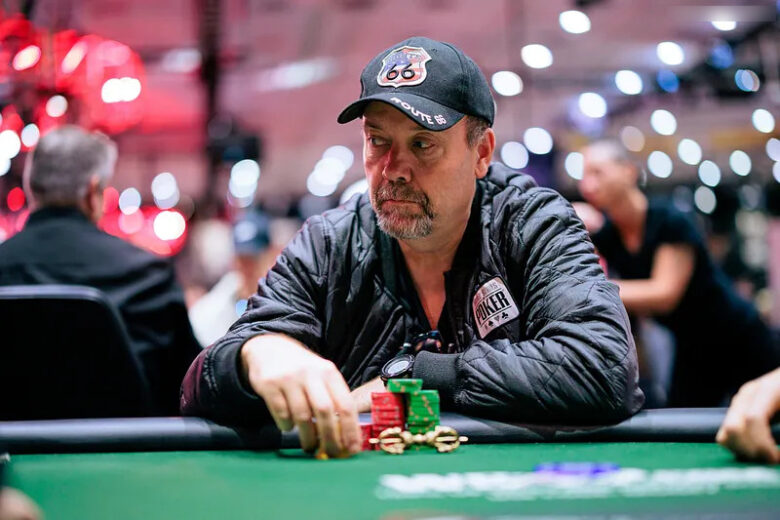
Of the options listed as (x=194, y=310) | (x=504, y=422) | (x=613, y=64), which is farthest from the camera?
(x=613, y=64)

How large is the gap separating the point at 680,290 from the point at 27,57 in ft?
15.9

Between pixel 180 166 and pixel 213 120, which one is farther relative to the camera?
pixel 180 166

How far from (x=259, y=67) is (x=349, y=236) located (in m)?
10.4

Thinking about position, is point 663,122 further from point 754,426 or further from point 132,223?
point 754,426

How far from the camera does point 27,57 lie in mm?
6234

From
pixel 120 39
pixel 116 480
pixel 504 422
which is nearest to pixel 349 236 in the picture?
pixel 504 422

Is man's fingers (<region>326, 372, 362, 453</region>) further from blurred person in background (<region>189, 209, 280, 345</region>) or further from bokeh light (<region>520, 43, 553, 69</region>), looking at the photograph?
bokeh light (<region>520, 43, 553, 69</region>)

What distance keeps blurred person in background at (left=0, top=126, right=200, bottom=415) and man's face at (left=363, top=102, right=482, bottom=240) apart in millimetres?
1238

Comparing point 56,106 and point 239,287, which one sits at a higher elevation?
point 56,106

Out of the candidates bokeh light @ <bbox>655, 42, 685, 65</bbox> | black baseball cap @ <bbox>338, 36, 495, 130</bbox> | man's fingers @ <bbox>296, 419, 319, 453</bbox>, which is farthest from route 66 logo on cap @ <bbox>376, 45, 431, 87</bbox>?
bokeh light @ <bbox>655, 42, 685, 65</bbox>

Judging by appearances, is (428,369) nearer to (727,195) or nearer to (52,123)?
(52,123)

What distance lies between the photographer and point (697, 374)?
15.5ft

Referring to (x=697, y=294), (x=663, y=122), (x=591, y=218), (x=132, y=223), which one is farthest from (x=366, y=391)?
(x=132, y=223)

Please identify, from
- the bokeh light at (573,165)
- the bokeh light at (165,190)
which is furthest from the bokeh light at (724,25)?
the bokeh light at (165,190)
